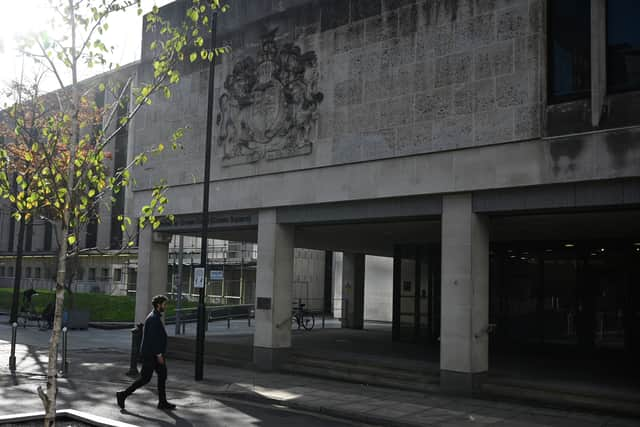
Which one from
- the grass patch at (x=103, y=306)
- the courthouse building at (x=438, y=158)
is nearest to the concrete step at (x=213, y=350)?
the courthouse building at (x=438, y=158)

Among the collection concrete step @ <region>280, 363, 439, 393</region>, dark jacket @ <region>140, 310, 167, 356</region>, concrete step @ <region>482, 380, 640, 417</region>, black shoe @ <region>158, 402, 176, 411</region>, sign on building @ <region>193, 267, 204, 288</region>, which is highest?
sign on building @ <region>193, 267, 204, 288</region>

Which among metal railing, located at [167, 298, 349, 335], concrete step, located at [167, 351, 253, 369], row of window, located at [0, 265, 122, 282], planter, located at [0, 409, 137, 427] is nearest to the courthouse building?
concrete step, located at [167, 351, 253, 369]

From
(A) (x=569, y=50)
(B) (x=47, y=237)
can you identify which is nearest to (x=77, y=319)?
(A) (x=569, y=50)

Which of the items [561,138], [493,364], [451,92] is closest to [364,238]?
[493,364]

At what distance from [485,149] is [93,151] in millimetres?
8881

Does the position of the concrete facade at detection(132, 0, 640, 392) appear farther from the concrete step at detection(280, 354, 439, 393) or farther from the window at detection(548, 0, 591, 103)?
the concrete step at detection(280, 354, 439, 393)

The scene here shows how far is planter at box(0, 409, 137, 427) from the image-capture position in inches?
308

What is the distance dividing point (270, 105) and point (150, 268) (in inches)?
292

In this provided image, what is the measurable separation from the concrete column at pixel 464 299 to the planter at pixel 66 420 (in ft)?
26.2

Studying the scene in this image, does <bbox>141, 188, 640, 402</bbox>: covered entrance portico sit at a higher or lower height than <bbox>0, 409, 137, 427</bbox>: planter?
higher

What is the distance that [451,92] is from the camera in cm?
1477

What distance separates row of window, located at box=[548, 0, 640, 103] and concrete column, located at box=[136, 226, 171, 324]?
45.6 feet

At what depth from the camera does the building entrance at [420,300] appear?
2402 centimetres

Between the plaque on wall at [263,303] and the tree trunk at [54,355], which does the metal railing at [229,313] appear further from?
the tree trunk at [54,355]
